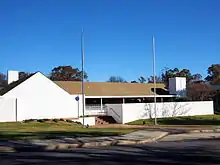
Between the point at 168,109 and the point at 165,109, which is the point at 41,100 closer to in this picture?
the point at 165,109

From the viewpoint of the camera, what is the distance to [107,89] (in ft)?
177

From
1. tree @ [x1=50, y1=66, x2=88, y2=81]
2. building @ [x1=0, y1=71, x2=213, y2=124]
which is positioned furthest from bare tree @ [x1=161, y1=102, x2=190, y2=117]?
tree @ [x1=50, y1=66, x2=88, y2=81]

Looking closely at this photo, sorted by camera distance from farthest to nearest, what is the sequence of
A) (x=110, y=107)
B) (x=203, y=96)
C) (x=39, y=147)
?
(x=203, y=96), (x=110, y=107), (x=39, y=147)

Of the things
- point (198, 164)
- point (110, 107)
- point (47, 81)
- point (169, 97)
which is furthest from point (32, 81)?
point (198, 164)

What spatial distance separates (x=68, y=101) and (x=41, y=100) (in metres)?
3.24

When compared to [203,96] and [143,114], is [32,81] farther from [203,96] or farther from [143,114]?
[203,96]

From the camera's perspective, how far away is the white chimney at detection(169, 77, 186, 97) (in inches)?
2298

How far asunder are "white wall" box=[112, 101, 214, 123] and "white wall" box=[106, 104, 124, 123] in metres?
0.40

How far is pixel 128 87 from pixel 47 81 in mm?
17100

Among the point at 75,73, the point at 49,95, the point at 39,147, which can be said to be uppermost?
the point at 75,73

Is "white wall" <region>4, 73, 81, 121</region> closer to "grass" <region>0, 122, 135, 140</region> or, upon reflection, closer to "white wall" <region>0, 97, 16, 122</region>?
"white wall" <region>0, 97, 16, 122</region>

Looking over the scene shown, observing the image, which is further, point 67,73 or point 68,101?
point 67,73

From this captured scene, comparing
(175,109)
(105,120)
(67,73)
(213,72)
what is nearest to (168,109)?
(175,109)

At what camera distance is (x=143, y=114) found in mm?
46781
